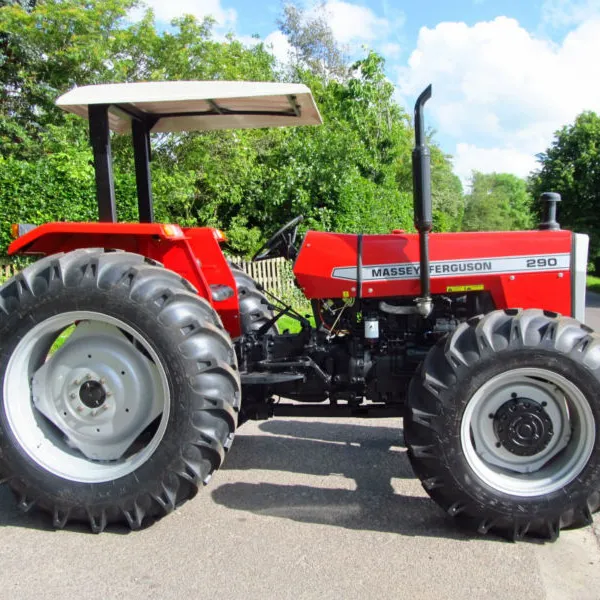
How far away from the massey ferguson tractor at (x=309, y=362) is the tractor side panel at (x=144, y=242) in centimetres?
1

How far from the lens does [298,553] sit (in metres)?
2.58

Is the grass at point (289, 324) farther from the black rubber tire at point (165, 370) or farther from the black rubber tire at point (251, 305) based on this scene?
the black rubber tire at point (165, 370)

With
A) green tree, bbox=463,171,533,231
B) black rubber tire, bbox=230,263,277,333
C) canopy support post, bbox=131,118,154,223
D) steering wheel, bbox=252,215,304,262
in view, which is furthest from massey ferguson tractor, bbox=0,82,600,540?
green tree, bbox=463,171,533,231

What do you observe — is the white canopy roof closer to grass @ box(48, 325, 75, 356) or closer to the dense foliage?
grass @ box(48, 325, 75, 356)

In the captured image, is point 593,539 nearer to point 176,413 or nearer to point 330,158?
point 176,413

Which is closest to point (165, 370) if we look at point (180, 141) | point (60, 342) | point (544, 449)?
point (544, 449)

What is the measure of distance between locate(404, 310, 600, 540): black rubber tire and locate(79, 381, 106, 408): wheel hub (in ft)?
5.28

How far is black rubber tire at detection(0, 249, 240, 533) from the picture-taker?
2.71m

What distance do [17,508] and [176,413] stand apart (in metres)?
1.09

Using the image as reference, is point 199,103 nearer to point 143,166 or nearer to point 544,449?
point 143,166

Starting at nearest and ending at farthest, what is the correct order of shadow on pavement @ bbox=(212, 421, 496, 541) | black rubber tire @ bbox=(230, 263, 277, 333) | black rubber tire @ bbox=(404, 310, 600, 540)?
1. black rubber tire @ bbox=(404, 310, 600, 540)
2. shadow on pavement @ bbox=(212, 421, 496, 541)
3. black rubber tire @ bbox=(230, 263, 277, 333)

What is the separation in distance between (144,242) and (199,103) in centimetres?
93

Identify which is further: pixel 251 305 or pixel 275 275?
pixel 275 275

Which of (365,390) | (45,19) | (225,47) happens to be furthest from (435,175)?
(365,390)
